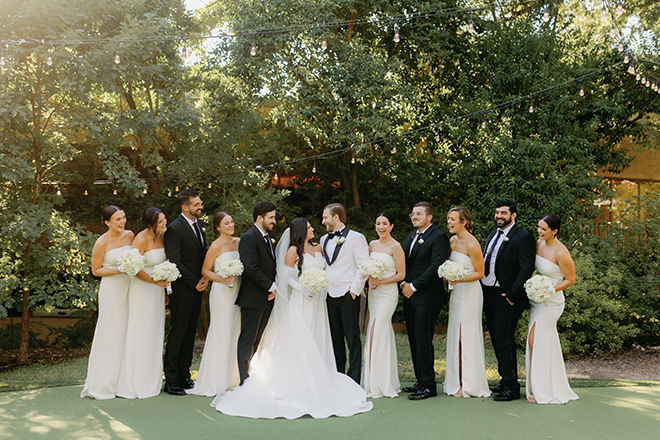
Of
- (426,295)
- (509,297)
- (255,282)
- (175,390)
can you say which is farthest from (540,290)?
(175,390)

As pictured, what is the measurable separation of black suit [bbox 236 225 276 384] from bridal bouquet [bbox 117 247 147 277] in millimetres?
991

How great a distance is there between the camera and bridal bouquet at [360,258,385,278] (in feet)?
17.4

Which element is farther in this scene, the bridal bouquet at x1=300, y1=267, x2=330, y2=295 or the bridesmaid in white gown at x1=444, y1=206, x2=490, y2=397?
the bridesmaid in white gown at x1=444, y1=206, x2=490, y2=397

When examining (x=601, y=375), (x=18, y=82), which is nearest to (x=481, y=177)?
(x=601, y=375)

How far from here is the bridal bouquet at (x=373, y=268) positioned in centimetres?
529

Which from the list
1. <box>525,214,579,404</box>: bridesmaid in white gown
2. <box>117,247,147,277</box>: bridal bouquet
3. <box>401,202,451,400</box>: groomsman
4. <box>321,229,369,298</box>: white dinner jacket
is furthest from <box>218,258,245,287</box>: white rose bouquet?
<box>525,214,579,404</box>: bridesmaid in white gown

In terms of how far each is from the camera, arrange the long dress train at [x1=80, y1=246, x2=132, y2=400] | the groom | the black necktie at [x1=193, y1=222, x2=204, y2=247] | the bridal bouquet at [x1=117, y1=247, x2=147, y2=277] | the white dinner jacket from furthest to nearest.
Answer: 1. the black necktie at [x1=193, y1=222, x2=204, y2=247]
2. the white dinner jacket
3. the groom
4. the long dress train at [x1=80, y1=246, x2=132, y2=400]
5. the bridal bouquet at [x1=117, y1=247, x2=147, y2=277]

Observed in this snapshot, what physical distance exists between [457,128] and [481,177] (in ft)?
5.17

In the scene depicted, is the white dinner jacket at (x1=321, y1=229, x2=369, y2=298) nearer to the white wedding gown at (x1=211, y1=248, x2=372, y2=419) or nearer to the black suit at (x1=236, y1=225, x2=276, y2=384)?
the white wedding gown at (x1=211, y1=248, x2=372, y2=419)

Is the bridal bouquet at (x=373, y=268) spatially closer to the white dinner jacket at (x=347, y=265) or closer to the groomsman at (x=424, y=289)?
the white dinner jacket at (x=347, y=265)

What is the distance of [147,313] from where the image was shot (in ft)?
18.1

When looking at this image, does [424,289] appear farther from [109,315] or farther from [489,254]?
[109,315]

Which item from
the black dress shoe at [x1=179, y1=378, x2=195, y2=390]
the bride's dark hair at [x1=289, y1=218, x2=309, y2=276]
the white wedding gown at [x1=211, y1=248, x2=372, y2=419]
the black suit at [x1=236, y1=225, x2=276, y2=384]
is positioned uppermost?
the bride's dark hair at [x1=289, y1=218, x2=309, y2=276]

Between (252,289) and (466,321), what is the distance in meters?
2.23
